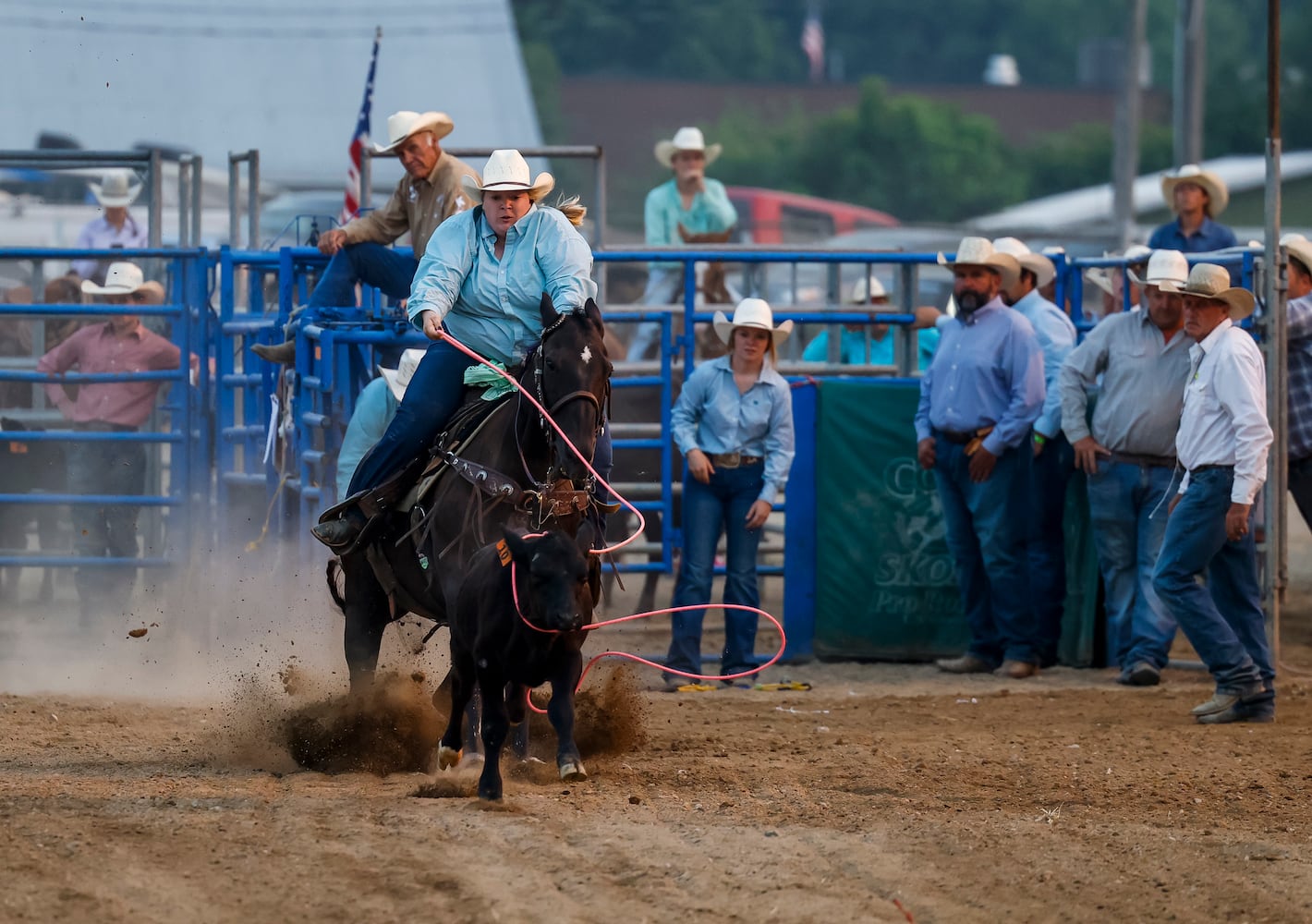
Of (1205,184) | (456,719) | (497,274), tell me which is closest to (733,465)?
(497,274)

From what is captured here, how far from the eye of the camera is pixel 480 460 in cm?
764

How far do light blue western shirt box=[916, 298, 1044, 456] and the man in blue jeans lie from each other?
26 cm

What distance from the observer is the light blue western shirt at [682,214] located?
1561cm

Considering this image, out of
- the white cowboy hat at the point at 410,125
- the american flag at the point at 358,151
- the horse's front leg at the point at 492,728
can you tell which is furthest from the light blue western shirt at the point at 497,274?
the american flag at the point at 358,151

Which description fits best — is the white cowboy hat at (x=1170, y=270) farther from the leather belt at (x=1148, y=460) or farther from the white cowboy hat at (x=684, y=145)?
the white cowboy hat at (x=684, y=145)

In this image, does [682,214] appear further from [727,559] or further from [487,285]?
[487,285]

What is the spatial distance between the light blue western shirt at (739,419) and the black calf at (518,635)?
11.8 ft

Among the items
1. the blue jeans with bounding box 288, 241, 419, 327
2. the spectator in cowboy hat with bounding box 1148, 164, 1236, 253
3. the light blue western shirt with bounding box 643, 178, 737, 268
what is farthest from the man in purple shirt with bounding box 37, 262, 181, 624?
the spectator in cowboy hat with bounding box 1148, 164, 1236, 253

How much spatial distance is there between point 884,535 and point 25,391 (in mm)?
5824

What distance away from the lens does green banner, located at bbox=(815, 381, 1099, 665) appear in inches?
464

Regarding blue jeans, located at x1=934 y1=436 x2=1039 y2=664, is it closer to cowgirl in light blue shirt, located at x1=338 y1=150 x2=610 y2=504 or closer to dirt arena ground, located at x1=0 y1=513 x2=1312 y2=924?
dirt arena ground, located at x1=0 y1=513 x2=1312 y2=924

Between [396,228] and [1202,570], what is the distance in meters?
4.76

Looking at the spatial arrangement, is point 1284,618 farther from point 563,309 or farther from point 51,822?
point 51,822

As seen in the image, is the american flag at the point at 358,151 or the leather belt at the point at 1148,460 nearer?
the leather belt at the point at 1148,460
